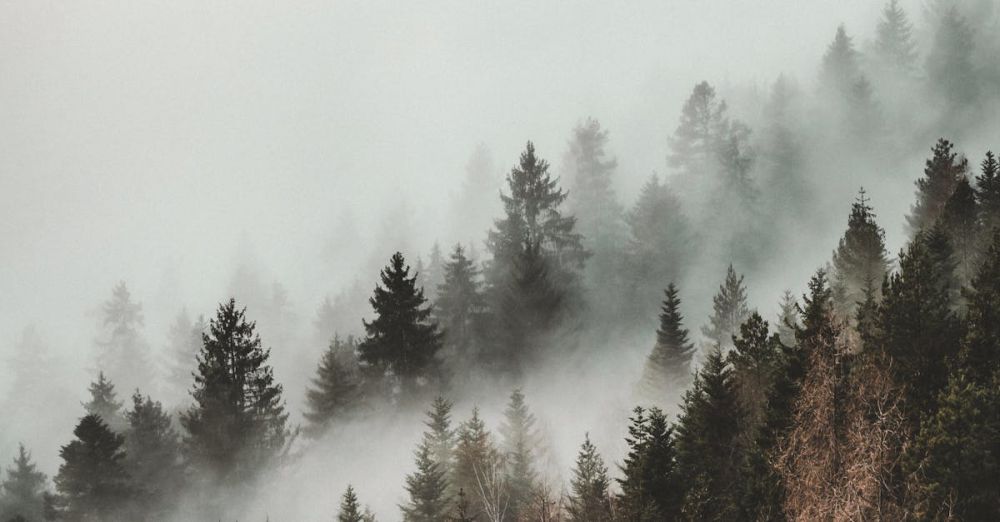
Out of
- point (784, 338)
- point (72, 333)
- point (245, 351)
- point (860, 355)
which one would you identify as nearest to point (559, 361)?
point (784, 338)

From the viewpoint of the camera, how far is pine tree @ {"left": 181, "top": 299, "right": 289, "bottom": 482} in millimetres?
37469

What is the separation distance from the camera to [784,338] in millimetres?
41594

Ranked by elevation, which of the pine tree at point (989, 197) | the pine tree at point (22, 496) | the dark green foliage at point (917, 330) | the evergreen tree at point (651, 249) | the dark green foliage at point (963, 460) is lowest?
the dark green foliage at point (963, 460)

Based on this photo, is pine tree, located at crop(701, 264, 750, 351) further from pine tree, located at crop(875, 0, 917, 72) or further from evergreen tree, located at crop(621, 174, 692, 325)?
pine tree, located at crop(875, 0, 917, 72)

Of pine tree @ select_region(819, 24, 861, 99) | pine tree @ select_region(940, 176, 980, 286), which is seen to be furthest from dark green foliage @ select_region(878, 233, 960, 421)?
pine tree @ select_region(819, 24, 861, 99)

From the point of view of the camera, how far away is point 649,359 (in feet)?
137

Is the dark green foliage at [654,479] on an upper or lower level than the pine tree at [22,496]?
lower

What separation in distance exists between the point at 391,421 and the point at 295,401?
34825mm

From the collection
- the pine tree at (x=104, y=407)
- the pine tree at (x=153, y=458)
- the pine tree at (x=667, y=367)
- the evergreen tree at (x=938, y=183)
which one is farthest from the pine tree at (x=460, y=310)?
the evergreen tree at (x=938, y=183)

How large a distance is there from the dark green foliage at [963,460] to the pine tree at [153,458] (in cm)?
4282

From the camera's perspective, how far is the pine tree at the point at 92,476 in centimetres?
3862

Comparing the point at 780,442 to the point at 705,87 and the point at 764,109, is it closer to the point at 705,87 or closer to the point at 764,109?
the point at 705,87

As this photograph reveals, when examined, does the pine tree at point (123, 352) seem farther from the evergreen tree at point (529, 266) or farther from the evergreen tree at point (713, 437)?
the evergreen tree at point (713, 437)

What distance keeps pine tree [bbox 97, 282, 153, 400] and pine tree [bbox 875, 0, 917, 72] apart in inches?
4445
